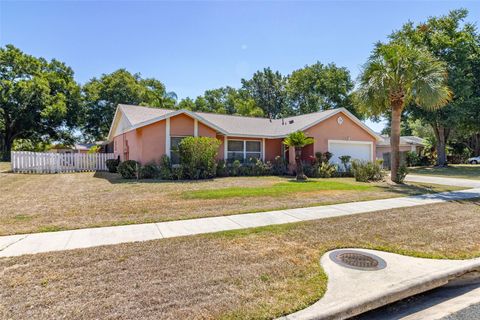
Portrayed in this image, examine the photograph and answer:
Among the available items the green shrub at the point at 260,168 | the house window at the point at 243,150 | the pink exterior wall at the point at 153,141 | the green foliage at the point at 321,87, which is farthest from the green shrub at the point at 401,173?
the green foliage at the point at 321,87

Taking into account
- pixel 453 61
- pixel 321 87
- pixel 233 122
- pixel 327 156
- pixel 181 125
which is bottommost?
pixel 327 156

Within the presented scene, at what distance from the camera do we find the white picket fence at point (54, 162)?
17594 millimetres

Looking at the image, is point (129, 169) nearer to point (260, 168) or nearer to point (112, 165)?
point (112, 165)

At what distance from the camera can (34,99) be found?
29.5m

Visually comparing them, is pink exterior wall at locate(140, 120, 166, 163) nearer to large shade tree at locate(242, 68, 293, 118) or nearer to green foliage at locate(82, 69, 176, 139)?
green foliage at locate(82, 69, 176, 139)

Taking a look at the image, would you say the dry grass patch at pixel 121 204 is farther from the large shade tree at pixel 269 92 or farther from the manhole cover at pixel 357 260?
the large shade tree at pixel 269 92

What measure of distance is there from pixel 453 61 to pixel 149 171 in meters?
30.2

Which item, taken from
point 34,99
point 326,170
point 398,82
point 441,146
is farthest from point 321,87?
point 34,99

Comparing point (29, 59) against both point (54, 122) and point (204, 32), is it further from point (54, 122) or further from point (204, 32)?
point (204, 32)

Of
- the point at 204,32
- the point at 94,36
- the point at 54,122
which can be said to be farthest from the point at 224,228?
the point at 54,122

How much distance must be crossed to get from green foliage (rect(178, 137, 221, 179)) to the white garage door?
966 cm

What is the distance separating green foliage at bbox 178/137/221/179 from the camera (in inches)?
575

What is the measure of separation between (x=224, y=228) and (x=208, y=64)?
19.3 metres

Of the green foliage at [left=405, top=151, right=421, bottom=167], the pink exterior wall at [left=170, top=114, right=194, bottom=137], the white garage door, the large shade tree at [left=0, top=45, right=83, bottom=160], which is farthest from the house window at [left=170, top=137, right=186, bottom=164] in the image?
the green foliage at [left=405, top=151, right=421, bottom=167]
